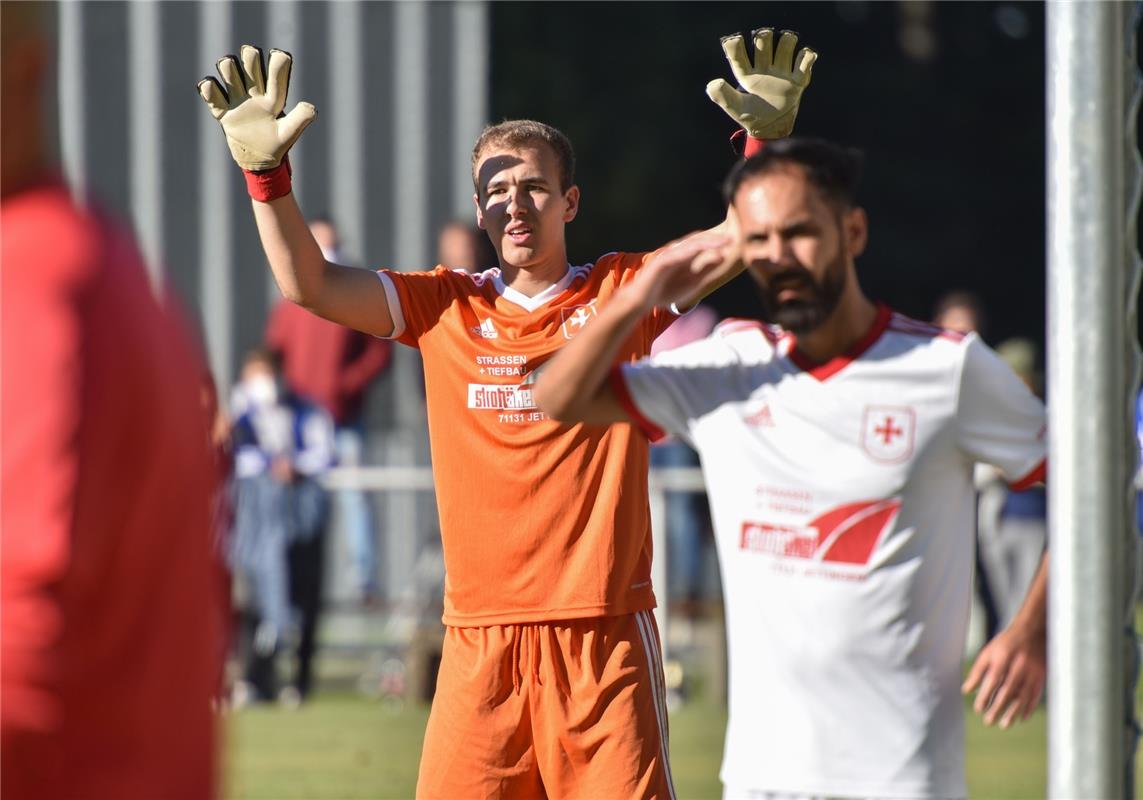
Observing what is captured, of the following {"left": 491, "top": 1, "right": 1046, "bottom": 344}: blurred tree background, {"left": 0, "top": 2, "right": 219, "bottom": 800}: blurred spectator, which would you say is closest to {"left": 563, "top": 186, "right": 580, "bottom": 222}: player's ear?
{"left": 0, "top": 2, "right": 219, "bottom": 800}: blurred spectator

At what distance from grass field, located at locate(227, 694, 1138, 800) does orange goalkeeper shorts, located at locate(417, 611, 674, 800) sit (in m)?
3.49

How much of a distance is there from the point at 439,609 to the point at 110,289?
9.77m

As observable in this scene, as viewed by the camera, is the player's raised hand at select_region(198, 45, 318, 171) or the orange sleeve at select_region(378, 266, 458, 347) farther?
the orange sleeve at select_region(378, 266, 458, 347)

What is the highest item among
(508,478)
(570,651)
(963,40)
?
(963,40)

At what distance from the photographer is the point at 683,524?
1227 cm

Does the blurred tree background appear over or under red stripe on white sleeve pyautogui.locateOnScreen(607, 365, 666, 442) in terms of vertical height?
over

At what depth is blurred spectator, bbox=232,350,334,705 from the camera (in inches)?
471

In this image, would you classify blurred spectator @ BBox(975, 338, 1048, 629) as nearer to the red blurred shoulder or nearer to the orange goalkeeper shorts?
the orange goalkeeper shorts

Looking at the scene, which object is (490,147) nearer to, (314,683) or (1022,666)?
(1022,666)

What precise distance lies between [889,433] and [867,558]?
24 centimetres

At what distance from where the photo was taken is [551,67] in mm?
23172

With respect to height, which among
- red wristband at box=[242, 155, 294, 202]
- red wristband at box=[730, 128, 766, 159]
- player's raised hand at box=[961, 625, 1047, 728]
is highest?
red wristband at box=[730, 128, 766, 159]

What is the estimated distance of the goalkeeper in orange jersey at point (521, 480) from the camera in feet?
16.0

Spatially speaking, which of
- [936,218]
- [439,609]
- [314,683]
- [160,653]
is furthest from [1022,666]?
[936,218]
